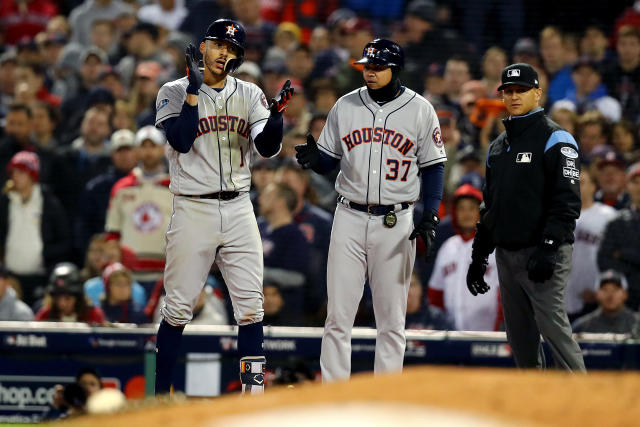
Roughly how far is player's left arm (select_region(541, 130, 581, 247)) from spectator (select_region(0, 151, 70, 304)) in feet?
Answer: 15.2

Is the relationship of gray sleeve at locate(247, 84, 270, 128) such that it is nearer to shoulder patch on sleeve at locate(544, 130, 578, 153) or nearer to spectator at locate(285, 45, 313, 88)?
shoulder patch on sleeve at locate(544, 130, 578, 153)

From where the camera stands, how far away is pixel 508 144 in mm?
5633

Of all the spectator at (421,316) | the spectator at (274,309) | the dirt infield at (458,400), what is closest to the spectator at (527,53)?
the spectator at (421,316)

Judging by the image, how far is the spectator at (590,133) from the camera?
345 inches

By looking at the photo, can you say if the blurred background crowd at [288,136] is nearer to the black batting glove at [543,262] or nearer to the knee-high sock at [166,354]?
the knee-high sock at [166,354]

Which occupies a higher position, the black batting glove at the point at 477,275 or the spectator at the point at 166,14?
the spectator at the point at 166,14

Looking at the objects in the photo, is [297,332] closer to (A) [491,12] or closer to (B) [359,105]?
(B) [359,105]

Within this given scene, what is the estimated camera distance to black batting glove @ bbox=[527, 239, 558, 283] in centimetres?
530

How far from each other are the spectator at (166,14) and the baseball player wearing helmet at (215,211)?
6795 millimetres

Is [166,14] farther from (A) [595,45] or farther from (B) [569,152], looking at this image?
(B) [569,152]

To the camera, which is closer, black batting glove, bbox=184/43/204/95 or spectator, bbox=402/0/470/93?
black batting glove, bbox=184/43/204/95

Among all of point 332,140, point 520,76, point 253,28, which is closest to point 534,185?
point 520,76

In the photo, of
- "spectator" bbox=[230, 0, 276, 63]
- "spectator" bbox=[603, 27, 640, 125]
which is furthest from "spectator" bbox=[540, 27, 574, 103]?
"spectator" bbox=[230, 0, 276, 63]

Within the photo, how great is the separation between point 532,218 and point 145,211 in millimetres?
3697
